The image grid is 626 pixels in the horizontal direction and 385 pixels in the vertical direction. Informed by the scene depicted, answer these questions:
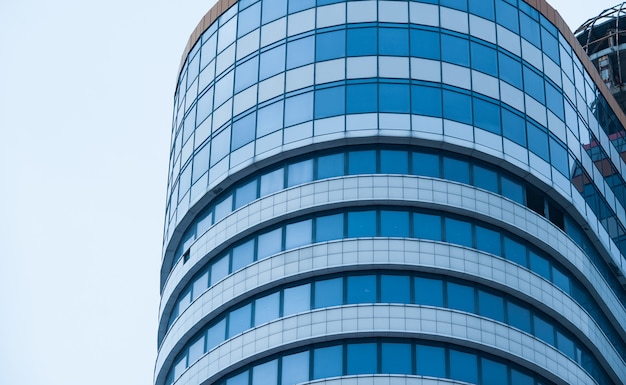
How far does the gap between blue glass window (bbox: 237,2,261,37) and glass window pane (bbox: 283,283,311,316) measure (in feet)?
53.2

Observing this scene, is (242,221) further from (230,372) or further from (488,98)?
(488,98)

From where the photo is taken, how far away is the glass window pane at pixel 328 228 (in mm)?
69062

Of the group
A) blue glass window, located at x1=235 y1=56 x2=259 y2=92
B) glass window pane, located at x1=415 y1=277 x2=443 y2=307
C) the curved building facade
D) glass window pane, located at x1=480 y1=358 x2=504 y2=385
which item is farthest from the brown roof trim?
glass window pane, located at x1=480 y1=358 x2=504 y2=385

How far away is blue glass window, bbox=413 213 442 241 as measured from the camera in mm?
69062

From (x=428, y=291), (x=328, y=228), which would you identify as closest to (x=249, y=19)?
(x=328, y=228)

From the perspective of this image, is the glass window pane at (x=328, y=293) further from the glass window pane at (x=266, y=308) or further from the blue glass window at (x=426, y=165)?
the blue glass window at (x=426, y=165)

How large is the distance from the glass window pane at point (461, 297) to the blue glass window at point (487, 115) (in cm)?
886

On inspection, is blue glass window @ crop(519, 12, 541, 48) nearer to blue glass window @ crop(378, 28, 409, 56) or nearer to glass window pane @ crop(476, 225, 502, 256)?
blue glass window @ crop(378, 28, 409, 56)

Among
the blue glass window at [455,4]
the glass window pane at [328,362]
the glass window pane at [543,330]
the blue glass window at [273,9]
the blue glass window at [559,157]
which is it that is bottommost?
the glass window pane at [328,362]

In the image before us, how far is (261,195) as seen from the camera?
7206 centimetres

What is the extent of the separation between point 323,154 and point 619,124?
929 inches

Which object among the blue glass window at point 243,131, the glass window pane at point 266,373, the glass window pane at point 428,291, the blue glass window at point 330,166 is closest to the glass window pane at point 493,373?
the glass window pane at point 428,291

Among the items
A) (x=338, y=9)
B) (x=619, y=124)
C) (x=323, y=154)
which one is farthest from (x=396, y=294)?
(x=619, y=124)

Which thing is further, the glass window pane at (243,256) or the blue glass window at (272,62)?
the blue glass window at (272,62)
